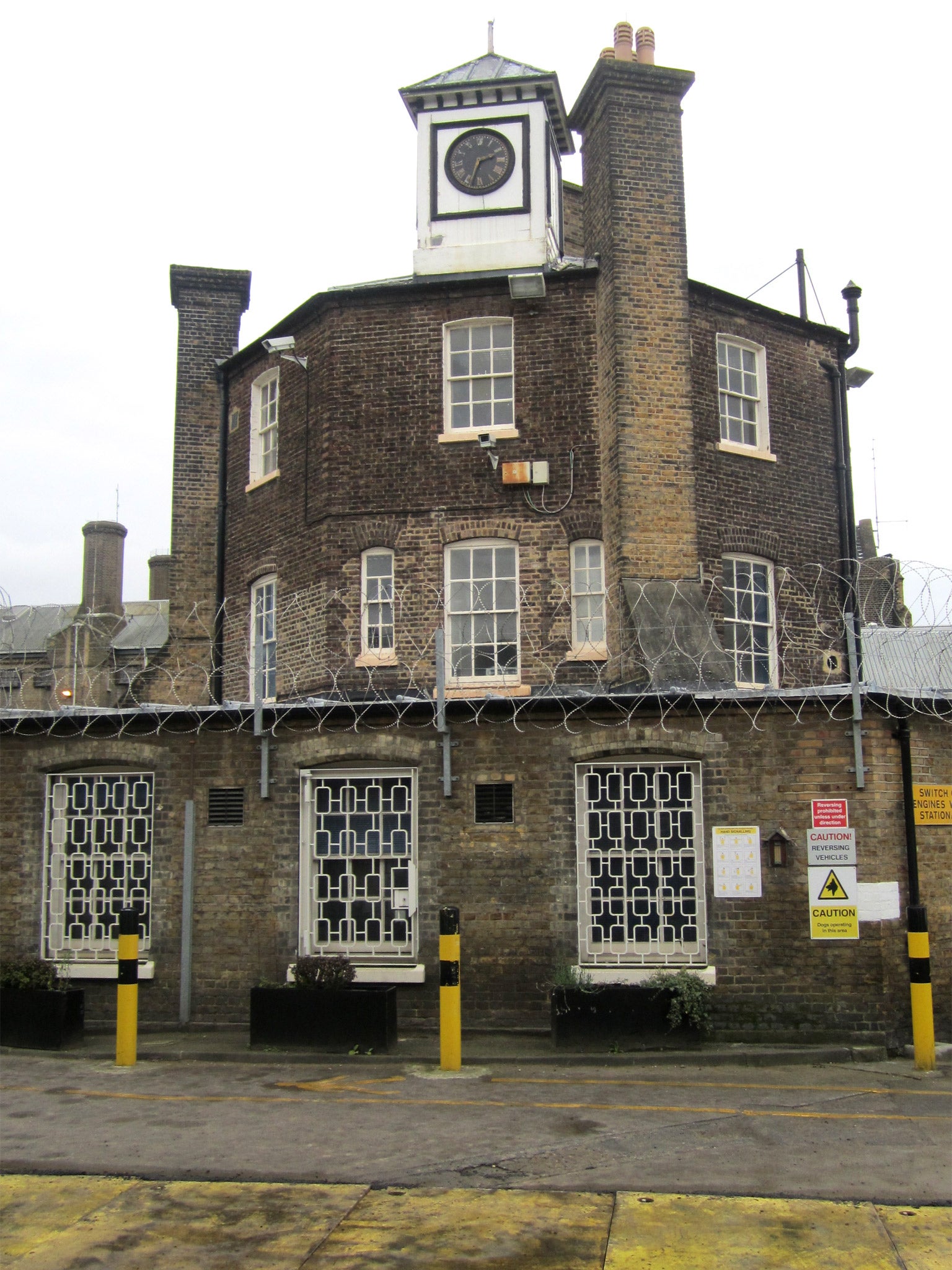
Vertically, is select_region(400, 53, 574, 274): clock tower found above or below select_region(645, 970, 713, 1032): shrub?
above

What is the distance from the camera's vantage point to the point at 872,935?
1103 cm

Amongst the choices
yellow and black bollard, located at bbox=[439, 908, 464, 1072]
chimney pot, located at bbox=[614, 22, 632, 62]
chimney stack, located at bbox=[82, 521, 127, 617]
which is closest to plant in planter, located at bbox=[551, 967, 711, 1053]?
yellow and black bollard, located at bbox=[439, 908, 464, 1072]

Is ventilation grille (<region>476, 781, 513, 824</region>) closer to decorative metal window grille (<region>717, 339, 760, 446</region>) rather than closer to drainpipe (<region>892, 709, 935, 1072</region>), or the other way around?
drainpipe (<region>892, 709, 935, 1072</region>)

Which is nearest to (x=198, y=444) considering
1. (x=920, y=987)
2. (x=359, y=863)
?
(x=359, y=863)

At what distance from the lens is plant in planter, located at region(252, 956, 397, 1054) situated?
10867mm

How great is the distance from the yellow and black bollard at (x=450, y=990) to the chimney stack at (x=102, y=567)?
38260 millimetres

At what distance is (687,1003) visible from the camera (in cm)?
1072

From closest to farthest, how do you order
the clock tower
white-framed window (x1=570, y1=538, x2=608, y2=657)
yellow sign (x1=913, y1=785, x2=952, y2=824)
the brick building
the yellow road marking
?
the yellow road marking < yellow sign (x1=913, y1=785, x2=952, y2=824) < the brick building < white-framed window (x1=570, y1=538, x2=608, y2=657) < the clock tower

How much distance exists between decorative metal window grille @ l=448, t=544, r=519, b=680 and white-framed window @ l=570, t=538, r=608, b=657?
2.87ft

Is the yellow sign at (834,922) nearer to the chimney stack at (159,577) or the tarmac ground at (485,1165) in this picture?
the tarmac ground at (485,1165)

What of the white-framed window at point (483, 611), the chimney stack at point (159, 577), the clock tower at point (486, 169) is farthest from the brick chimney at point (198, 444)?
the chimney stack at point (159, 577)

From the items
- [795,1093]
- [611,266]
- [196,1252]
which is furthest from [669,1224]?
[611,266]

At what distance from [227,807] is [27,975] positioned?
2.58 metres

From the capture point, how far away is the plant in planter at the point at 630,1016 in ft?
35.2
